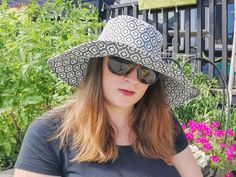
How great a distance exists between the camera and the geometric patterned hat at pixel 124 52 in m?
1.59

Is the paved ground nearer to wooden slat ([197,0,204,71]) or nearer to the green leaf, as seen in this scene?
the green leaf

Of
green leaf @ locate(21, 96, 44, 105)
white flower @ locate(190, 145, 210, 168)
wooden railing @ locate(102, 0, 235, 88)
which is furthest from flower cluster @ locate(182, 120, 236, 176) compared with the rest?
wooden railing @ locate(102, 0, 235, 88)

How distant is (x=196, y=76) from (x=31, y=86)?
2112 millimetres

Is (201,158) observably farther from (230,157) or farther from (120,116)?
(120,116)

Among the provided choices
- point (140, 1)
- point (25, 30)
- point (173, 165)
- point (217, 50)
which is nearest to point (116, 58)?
point (173, 165)

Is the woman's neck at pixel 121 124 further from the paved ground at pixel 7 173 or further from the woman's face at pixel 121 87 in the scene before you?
the paved ground at pixel 7 173

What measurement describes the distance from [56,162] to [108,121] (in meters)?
0.29

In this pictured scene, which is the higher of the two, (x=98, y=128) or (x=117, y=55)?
(x=117, y=55)

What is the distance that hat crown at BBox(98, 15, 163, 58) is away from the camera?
1.66 m

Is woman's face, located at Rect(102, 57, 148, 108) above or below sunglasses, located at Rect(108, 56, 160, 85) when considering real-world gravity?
below

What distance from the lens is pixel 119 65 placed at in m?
1.63

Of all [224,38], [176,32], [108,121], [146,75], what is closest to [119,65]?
[146,75]

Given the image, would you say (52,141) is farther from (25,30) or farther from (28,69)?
(25,30)

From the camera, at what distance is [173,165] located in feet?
6.09
